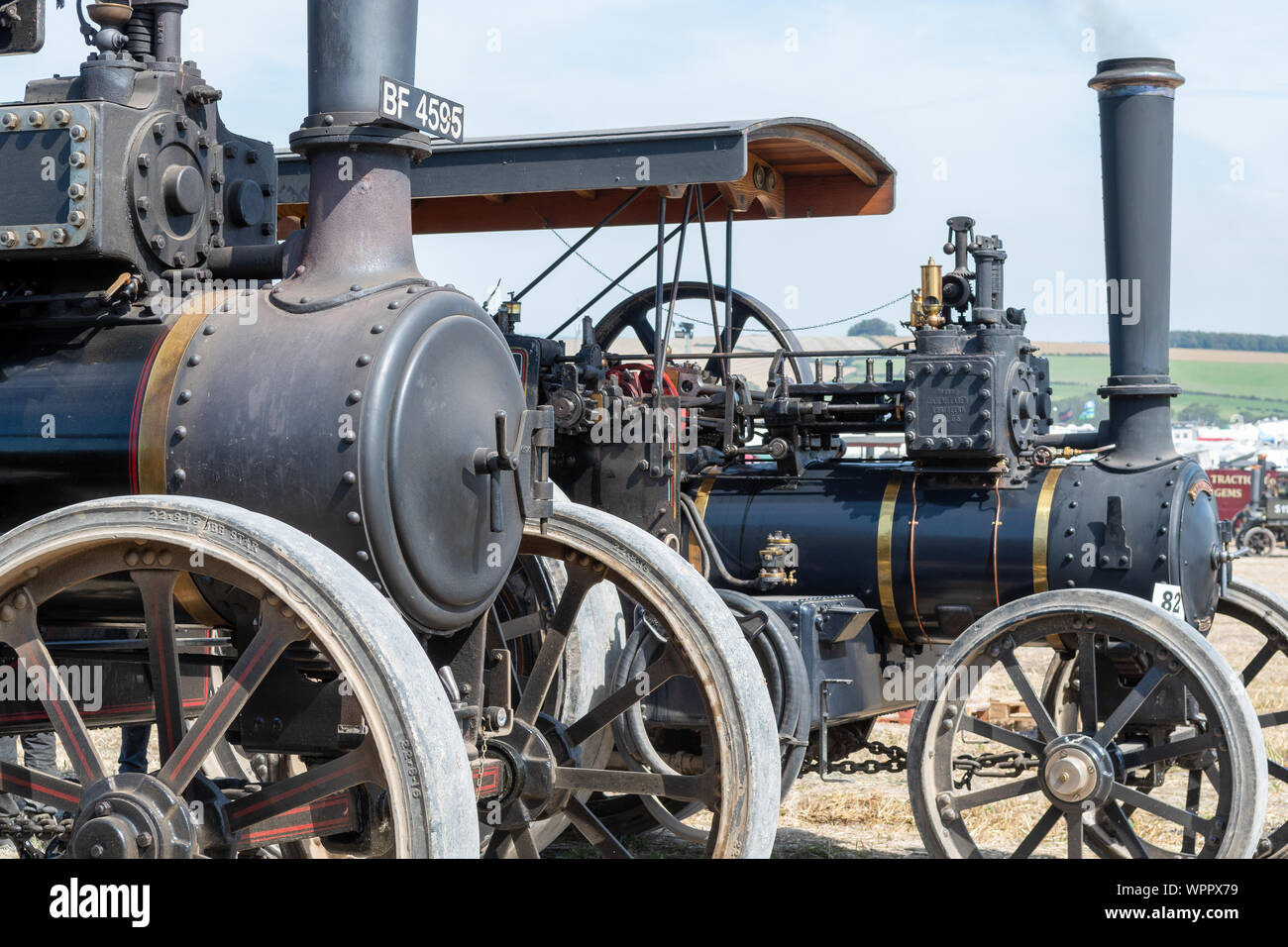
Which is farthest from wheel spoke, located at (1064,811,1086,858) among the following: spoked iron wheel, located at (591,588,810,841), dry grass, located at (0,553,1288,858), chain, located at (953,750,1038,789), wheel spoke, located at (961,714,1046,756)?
dry grass, located at (0,553,1288,858)

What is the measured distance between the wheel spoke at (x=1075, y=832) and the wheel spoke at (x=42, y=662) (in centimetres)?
328

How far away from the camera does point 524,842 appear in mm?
3773

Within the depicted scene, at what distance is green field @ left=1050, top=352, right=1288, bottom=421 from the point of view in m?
67.9

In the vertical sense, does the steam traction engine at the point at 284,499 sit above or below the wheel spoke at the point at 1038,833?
above

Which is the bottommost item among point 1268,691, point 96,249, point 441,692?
point 1268,691

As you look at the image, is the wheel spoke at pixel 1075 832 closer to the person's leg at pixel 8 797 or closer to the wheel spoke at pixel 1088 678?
the wheel spoke at pixel 1088 678

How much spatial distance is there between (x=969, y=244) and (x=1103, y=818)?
2195mm

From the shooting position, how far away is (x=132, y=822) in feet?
8.38

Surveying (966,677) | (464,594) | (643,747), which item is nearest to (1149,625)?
(966,677)

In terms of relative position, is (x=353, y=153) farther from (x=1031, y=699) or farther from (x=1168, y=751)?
(x=1168, y=751)

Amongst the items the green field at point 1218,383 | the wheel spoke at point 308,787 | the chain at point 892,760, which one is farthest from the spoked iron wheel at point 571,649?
the green field at point 1218,383

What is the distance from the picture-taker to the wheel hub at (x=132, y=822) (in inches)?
99.3

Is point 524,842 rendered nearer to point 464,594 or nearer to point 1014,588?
point 464,594

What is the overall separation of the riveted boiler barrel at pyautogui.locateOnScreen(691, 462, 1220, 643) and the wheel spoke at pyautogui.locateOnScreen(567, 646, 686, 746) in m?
2.25
